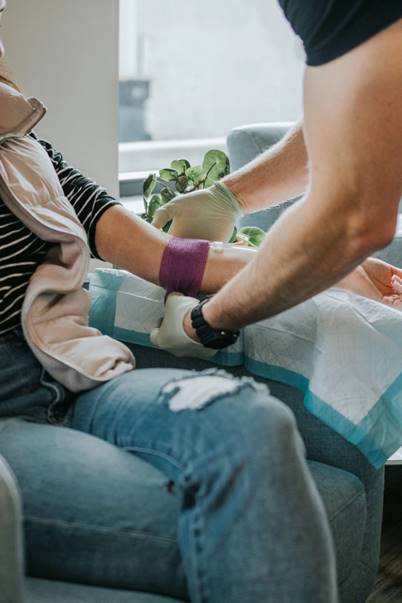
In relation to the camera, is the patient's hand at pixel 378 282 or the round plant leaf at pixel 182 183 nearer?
the patient's hand at pixel 378 282

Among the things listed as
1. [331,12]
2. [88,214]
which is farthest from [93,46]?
[331,12]

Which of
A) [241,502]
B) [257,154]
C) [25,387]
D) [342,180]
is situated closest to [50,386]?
[25,387]

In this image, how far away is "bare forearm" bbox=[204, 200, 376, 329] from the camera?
140cm

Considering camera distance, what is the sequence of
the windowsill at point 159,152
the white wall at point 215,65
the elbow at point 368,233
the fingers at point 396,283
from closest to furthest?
the elbow at point 368,233 → the fingers at point 396,283 → the windowsill at point 159,152 → the white wall at point 215,65

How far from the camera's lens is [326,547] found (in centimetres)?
121

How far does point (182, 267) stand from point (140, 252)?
77 mm

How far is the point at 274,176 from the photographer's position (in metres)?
1.94

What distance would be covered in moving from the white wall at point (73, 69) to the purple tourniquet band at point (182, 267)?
801 mm

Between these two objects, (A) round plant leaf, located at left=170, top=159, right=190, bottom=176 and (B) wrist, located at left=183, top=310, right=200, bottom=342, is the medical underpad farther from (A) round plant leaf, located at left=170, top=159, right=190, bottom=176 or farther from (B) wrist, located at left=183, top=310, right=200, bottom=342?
(A) round plant leaf, located at left=170, top=159, right=190, bottom=176

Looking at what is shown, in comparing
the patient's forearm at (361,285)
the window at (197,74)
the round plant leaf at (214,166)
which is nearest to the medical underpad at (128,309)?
the patient's forearm at (361,285)

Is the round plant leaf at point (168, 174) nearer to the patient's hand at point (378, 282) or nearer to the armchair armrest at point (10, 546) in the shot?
the patient's hand at point (378, 282)

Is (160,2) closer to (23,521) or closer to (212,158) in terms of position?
(212,158)

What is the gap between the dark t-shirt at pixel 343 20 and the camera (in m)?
1.29

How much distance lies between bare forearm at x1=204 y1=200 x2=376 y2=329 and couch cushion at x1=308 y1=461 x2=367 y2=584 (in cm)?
28
